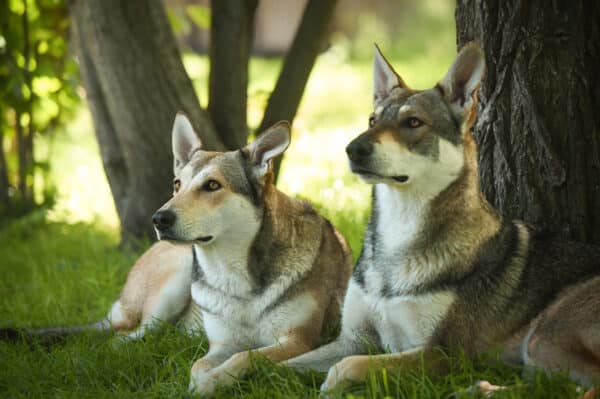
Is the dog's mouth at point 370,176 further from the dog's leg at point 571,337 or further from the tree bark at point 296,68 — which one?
the tree bark at point 296,68

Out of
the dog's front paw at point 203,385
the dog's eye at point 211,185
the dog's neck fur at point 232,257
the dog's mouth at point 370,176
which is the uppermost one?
the dog's mouth at point 370,176

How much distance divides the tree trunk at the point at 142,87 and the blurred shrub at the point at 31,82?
4.39 feet

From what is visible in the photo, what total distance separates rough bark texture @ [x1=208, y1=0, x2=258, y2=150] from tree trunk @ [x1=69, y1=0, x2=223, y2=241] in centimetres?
22

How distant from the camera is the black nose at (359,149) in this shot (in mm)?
3910

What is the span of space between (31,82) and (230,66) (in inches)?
102

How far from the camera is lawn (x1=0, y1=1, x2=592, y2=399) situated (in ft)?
13.3

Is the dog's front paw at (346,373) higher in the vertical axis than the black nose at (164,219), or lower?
lower

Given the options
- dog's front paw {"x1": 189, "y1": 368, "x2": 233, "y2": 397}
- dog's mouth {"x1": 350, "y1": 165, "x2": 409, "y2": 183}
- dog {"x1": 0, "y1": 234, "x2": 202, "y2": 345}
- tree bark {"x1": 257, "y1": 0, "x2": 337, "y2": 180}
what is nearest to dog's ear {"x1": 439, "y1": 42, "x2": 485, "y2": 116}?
dog's mouth {"x1": 350, "y1": 165, "x2": 409, "y2": 183}

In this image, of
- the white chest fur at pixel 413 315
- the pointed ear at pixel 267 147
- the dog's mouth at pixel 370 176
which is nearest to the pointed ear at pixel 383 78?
the pointed ear at pixel 267 147

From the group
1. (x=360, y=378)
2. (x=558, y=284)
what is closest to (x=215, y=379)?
(x=360, y=378)

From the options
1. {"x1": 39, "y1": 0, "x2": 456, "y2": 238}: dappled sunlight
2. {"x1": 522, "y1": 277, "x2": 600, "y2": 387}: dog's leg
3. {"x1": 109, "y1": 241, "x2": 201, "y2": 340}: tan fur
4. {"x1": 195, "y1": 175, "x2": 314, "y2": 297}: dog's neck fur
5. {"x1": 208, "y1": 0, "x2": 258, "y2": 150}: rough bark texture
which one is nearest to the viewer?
{"x1": 522, "y1": 277, "x2": 600, "y2": 387}: dog's leg

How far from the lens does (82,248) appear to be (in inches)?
311

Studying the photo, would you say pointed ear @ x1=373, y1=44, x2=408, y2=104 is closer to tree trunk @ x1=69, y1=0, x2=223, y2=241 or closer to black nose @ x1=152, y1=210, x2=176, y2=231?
black nose @ x1=152, y1=210, x2=176, y2=231

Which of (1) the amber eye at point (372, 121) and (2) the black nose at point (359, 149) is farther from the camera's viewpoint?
(1) the amber eye at point (372, 121)
